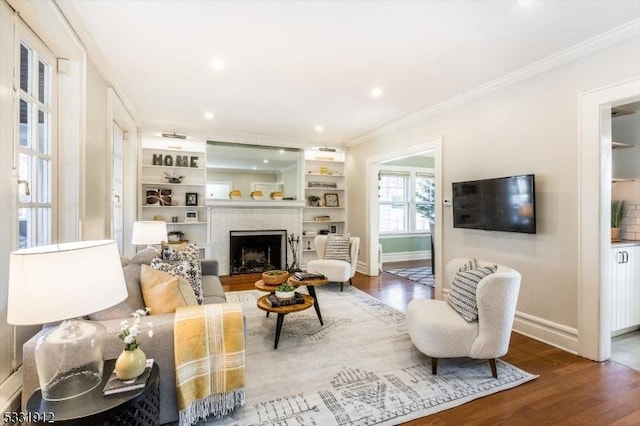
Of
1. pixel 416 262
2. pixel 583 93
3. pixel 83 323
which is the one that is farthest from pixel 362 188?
pixel 83 323

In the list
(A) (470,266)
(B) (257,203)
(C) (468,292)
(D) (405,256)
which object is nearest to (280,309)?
(C) (468,292)

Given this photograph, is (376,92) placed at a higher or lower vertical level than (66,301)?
higher

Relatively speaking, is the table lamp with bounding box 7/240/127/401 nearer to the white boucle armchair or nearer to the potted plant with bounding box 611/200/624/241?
the white boucle armchair

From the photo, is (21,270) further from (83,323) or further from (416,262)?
(416,262)

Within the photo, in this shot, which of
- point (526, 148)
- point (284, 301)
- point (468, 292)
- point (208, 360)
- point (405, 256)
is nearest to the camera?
point (208, 360)

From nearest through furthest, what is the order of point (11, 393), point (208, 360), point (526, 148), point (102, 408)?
point (102, 408), point (11, 393), point (208, 360), point (526, 148)

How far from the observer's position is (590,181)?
265cm

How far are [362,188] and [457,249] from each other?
2.52 metres

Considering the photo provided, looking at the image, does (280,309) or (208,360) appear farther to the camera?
(280,309)

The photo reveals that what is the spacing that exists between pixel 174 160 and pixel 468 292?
17.2 ft

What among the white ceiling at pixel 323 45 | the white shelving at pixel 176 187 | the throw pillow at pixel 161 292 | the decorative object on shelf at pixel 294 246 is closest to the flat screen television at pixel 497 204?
the white ceiling at pixel 323 45

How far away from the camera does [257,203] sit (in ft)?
19.9

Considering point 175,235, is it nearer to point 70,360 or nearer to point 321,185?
point 321,185

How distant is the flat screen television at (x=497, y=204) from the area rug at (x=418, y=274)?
1.77m
